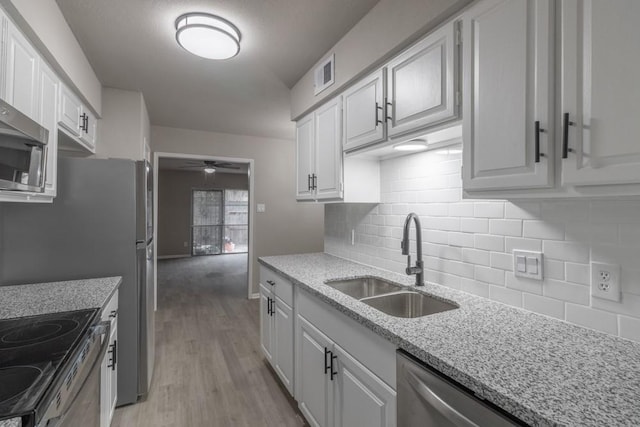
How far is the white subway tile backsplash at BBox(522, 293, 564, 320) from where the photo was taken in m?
1.21

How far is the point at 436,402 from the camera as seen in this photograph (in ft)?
3.02

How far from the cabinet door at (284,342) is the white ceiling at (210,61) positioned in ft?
6.07

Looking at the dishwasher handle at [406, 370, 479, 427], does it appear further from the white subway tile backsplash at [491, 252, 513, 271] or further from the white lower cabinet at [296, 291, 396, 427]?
the white subway tile backsplash at [491, 252, 513, 271]

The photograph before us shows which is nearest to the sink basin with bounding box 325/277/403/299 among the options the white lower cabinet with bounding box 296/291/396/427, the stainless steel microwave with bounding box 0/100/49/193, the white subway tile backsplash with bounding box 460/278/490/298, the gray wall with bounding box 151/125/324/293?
the white lower cabinet with bounding box 296/291/396/427

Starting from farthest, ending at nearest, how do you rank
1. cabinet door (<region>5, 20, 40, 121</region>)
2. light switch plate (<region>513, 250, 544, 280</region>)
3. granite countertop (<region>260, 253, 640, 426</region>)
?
cabinet door (<region>5, 20, 40, 121</region>) → light switch plate (<region>513, 250, 544, 280</region>) → granite countertop (<region>260, 253, 640, 426</region>)

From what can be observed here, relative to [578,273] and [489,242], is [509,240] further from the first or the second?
[578,273]

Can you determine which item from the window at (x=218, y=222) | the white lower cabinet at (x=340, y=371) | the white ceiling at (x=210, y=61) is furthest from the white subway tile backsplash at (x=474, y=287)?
the window at (x=218, y=222)

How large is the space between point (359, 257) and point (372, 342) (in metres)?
1.28

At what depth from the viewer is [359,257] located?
251 cm

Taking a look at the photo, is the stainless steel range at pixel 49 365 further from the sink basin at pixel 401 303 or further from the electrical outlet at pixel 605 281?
the electrical outlet at pixel 605 281

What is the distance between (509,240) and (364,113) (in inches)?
41.5

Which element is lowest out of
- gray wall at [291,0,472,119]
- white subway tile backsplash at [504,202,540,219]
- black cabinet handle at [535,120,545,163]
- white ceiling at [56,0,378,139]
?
white subway tile backsplash at [504,202,540,219]

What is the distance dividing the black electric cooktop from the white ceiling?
5.68 feet

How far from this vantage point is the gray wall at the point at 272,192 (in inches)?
179
